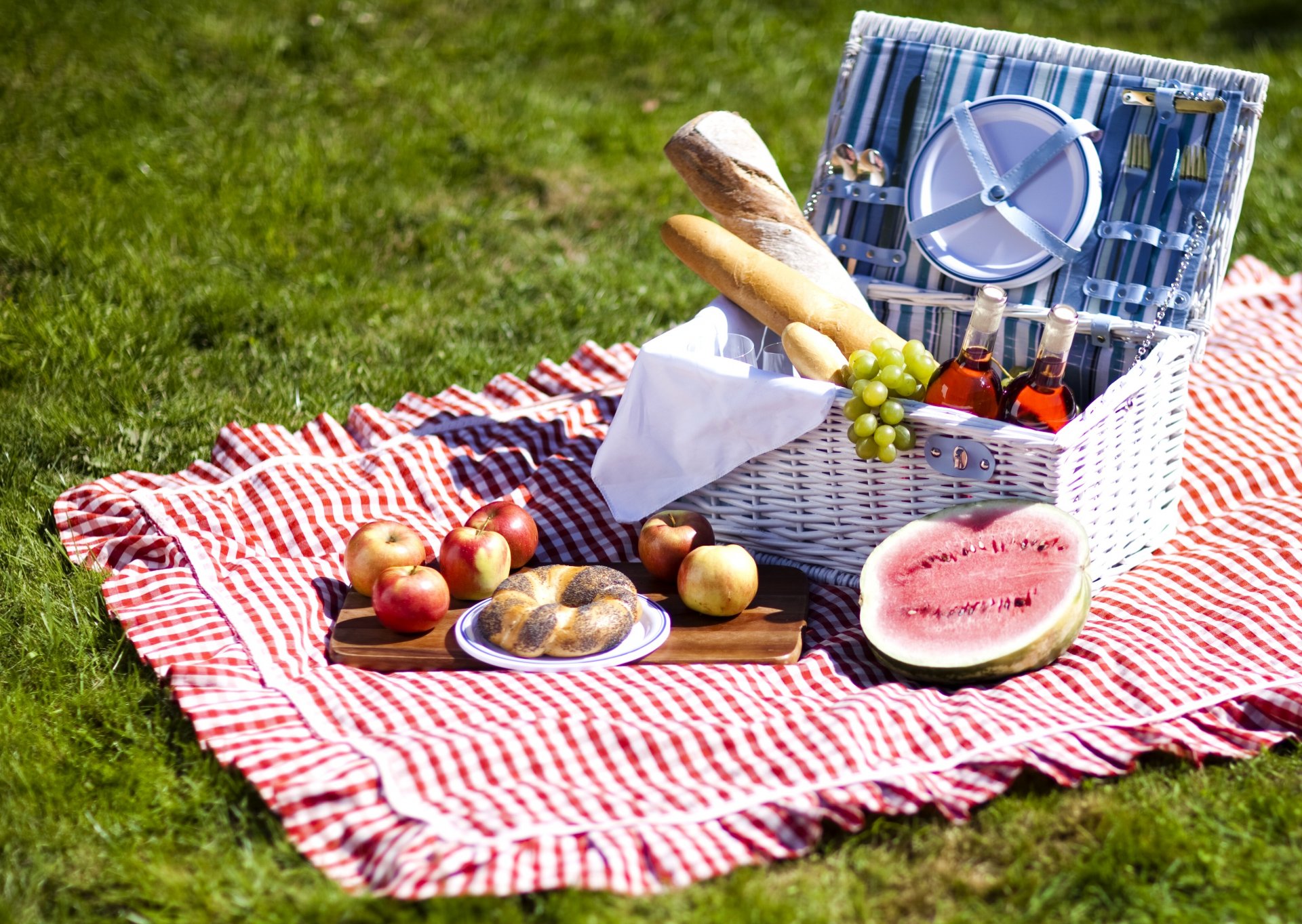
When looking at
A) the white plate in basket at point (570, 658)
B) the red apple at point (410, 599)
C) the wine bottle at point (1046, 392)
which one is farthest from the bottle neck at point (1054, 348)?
the red apple at point (410, 599)

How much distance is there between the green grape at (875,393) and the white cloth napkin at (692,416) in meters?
0.11

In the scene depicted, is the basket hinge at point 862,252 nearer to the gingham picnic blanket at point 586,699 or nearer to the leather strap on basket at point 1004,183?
the leather strap on basket at point 1004,183

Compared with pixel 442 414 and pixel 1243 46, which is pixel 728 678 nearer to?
pixel 442 414

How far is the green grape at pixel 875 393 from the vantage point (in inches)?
110

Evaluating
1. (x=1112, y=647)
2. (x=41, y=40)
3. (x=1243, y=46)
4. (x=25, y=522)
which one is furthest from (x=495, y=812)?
(x=1243, y=46)

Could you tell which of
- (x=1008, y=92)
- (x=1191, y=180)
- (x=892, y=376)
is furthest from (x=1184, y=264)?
(x=892, y=376)

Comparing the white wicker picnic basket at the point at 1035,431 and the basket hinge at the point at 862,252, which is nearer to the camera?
the white wicker picnic basket at the point at 1035,431

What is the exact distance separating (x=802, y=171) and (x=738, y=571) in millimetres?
3419

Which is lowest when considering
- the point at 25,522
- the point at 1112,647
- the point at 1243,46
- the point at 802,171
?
the point at 25,522

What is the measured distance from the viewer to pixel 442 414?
4.00m

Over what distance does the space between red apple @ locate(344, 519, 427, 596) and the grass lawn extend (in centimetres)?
53

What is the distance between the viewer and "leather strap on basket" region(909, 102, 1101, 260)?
11.5 ft

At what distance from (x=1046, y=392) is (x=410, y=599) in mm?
A: 1514

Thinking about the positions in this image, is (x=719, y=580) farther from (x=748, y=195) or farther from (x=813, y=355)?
(x=748, y=195)
